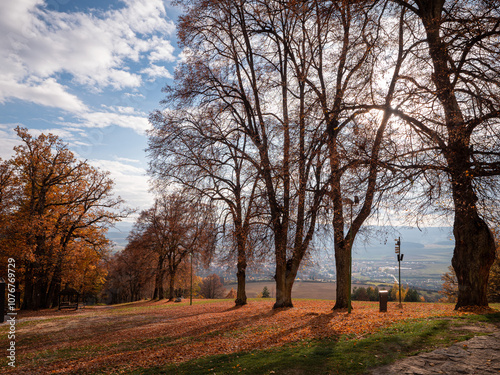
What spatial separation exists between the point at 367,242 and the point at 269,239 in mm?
4643

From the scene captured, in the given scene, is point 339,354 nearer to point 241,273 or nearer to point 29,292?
point 241,273

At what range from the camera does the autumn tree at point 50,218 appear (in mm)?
22547

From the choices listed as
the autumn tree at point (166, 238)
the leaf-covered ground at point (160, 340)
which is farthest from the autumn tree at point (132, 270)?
the leaf-covered ground at point (160, 340)

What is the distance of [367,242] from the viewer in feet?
47.0

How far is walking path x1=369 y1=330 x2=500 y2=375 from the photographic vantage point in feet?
17.5

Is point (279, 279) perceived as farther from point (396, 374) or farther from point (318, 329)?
point (396, 374)

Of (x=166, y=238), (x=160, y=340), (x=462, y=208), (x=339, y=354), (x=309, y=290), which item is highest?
(x=462, y=208)

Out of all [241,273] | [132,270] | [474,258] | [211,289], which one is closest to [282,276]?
[241,273]

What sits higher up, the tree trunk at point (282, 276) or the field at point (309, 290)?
the tree trunk at point (282, 276)

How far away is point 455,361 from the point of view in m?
5.70

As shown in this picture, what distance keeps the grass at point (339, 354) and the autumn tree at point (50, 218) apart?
19437mm

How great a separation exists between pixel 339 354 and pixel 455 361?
2134 millimetres

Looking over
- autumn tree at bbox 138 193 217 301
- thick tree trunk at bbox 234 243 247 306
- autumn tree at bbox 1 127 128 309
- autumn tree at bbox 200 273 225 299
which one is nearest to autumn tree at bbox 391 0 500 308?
thick tree trunk at bbox 234 243 247 306

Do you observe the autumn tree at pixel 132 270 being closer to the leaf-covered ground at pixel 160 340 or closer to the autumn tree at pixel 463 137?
the leaf-covered ground at pixel 160 340
